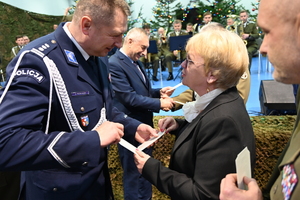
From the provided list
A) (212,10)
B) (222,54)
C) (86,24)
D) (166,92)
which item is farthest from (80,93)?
(212,10)

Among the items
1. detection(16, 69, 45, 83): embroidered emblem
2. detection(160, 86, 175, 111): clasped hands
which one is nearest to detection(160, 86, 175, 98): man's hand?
detection(160, 86, 175, 111): clasped hands

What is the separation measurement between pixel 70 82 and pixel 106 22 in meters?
0.36

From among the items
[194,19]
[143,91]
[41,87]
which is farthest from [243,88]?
[194,19]

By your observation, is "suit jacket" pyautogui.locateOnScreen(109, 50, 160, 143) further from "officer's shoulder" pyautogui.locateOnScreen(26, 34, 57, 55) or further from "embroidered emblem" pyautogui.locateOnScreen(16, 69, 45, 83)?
"embroidered emblem" pyautogui.locateOnScreen(16, 69, 45, 83)

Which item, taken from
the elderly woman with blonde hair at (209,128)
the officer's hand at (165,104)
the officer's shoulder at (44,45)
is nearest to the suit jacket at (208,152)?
the elderly woman with blonde hair at (209,128)

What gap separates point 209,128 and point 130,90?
152 centimetres

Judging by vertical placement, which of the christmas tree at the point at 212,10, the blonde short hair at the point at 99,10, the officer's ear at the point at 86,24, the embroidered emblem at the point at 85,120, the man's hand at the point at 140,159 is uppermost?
the christmas tree at the point at 212,10

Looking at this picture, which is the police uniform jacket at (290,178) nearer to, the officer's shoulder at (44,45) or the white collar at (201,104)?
the white collar at (201,104)

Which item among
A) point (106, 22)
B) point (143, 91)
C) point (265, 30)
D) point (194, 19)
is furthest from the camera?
point (194, 19)

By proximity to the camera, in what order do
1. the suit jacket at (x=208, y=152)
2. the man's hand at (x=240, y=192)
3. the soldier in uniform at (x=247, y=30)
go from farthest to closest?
1. the soldier in uniform at (x=247, y=30)
2. the suit jacket at (x=208, y=152)
3. the man's hand at (x=240, y=192)

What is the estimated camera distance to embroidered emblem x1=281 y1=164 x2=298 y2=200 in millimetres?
693

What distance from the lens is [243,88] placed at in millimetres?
2506

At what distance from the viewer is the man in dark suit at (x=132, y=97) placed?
2559 mm

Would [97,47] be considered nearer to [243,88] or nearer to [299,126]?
[299,126]
